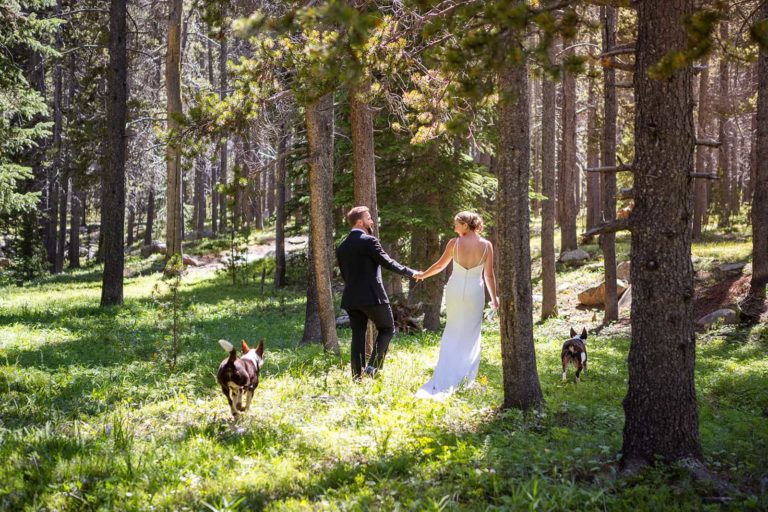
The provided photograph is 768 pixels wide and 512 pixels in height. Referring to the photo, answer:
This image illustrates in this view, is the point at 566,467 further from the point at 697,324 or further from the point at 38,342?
the point at 697,324

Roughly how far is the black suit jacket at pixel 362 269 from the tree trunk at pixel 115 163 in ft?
37.3

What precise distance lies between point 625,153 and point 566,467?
24356 mm

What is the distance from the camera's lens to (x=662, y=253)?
17.8 feet

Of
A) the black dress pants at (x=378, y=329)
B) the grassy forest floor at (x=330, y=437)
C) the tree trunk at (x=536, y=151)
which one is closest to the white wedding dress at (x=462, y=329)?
the grassy forest floor at (x=330, y=437)

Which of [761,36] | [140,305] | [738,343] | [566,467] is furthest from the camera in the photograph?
[140,305]

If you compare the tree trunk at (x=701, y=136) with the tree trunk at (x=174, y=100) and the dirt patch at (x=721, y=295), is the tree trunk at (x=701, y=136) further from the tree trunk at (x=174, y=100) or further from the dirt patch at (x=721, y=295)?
the tree trunk at (x=174, y=100)

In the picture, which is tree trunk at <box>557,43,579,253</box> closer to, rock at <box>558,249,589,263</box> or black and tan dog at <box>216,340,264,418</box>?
rock at <box>558,249,589,263</box>

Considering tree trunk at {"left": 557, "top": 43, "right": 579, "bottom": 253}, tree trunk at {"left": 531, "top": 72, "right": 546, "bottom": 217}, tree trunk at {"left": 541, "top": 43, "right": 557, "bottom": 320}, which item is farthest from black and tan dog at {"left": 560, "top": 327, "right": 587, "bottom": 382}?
tree trunk at {"left": 531, "top": 72, "right": 546, "bottom": 217}

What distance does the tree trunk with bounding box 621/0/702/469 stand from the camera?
17.7 feet

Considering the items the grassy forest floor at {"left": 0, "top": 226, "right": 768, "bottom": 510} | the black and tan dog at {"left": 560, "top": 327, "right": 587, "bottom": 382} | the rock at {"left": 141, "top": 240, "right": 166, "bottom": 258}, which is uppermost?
the rock at {"left": 141, "top": 240, "right": 166, "bottom": 258}

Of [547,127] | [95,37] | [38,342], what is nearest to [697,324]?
[547,127]

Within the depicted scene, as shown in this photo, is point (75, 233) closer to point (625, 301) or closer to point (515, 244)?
point (625, 301)

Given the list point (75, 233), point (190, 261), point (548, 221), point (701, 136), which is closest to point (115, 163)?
point (548, 221)

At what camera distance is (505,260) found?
709cm
